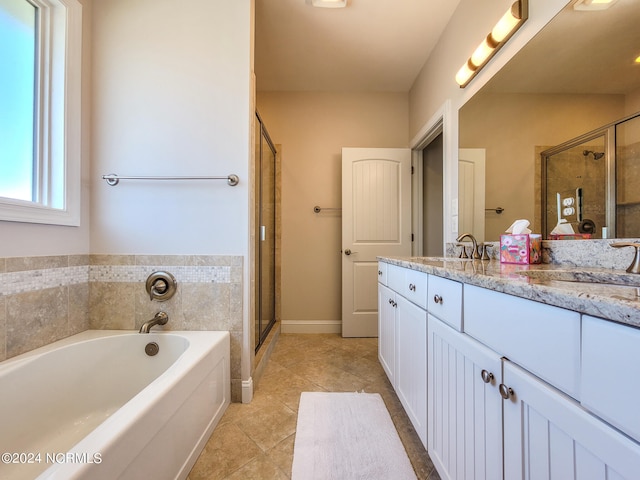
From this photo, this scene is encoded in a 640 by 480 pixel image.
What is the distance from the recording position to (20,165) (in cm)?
127

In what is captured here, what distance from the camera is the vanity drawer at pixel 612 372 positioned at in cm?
36

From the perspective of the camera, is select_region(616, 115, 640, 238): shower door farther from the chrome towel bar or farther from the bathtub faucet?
the bathtub faucet

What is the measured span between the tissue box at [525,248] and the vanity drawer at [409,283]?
42cm

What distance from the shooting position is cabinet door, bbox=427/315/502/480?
0.66m

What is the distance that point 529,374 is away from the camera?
56cm

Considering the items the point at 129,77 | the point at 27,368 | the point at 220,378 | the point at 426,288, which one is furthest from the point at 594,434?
the point at 129,77

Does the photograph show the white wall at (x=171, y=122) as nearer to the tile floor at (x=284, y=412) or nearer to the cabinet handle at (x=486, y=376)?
the tile floor at (x=284, y=412)

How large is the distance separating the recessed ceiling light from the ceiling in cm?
111

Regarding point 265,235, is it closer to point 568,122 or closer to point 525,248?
point 525,248

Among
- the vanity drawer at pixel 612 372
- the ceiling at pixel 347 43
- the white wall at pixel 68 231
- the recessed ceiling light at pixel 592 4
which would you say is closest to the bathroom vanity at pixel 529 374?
the vanity drawer at pixel 612 372

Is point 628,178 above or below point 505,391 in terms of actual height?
above

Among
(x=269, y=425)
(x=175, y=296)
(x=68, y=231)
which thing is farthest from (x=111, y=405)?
(x=68, y=231)

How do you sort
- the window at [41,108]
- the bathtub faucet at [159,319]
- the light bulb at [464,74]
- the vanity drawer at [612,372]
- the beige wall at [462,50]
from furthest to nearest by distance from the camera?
the light bulb at [464,74], the bathtub faucet at [159,319], the window at [41,108], the beige wall at [462,50], the vanity drawer at [612,372]

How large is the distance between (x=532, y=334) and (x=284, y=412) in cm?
133
